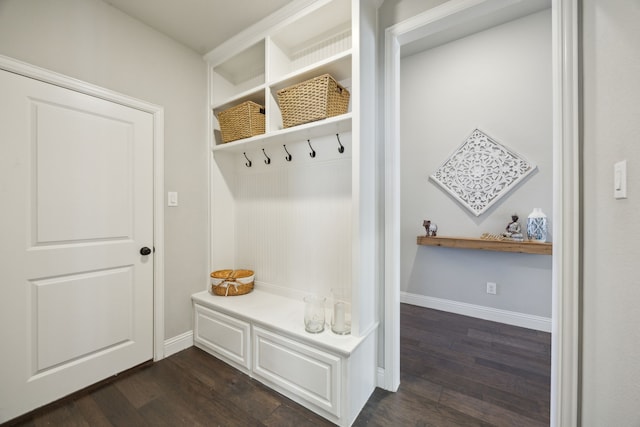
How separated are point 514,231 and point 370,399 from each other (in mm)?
2036

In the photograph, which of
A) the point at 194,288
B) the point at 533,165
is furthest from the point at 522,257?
the point at 194,288

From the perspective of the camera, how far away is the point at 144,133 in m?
1.87

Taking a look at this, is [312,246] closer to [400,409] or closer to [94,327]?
[400,409]

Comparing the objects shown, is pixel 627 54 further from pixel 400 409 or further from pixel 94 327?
pixel 94 327

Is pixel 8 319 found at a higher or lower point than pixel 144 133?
lower

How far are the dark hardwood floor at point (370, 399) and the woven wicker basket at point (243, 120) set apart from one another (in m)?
1.79

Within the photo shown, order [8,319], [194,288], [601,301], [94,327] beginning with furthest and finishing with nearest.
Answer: [194,288], [94,327], [8,319], [601,301]

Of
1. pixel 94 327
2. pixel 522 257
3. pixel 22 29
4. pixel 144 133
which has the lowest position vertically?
pixel 94 327

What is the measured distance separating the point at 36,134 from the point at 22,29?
1.88ft

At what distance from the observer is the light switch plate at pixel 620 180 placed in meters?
0.81

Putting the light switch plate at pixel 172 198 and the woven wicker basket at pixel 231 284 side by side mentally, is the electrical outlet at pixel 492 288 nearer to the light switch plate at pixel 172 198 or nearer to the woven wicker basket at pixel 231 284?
the woven wicker basket at pixel 231 284

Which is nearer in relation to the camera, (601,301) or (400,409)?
(601,301)

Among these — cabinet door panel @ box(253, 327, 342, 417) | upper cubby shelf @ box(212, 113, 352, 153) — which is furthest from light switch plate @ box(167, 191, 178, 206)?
cabinet door panel @ box(253, 327, 342, 417)

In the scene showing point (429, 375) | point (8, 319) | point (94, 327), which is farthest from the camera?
point (429, 375)
